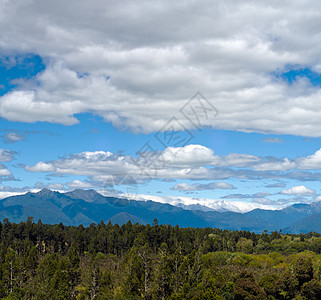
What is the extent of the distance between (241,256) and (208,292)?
236 feet

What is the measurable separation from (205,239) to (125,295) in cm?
11321

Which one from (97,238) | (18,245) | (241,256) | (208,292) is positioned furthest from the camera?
(97,238)

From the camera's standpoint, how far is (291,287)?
100750 millimetres

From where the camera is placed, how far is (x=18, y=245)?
165 m

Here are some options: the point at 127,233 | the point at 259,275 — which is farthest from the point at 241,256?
the point at 127,233

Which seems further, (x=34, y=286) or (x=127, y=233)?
(x=127, y=233)

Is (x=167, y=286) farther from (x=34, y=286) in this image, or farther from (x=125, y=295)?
(x=34, y=286)

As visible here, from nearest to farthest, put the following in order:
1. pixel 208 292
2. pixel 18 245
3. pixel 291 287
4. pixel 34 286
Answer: pixel 208 292 → pixel 34 286 → pixel 291 287 → pixel 18 245

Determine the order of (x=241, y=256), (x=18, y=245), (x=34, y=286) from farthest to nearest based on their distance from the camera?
(x=18, y=245), (x=241, y=256), (x=34, y=286)

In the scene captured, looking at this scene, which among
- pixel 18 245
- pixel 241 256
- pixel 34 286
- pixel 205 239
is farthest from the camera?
pixel 205 239

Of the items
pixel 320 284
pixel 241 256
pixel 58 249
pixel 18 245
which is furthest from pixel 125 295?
pixel 58 249

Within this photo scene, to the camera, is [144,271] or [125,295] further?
[144,271]

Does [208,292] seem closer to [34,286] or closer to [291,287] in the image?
[291,287]

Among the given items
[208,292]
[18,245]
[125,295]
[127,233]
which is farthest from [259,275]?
[18,245]
